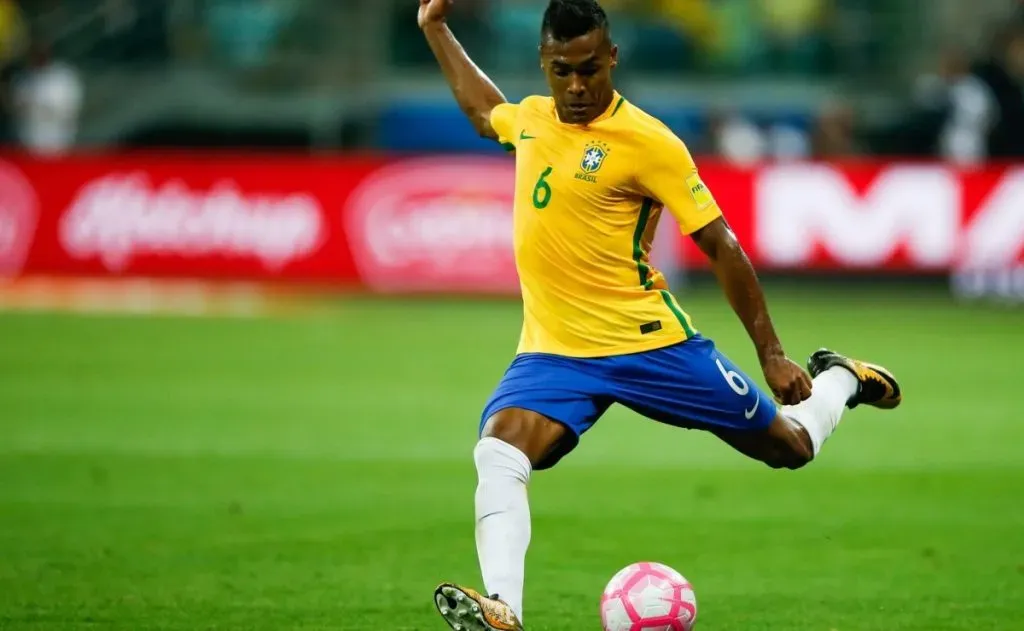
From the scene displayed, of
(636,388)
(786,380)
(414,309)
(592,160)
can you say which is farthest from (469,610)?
(414,309)

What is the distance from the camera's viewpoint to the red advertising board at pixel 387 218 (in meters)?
20.3

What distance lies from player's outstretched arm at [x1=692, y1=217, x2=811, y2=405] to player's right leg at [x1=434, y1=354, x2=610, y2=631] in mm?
595

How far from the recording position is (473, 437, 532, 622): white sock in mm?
5703

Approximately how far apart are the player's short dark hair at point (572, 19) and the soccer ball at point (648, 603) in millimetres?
1936

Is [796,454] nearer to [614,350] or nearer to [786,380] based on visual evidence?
[786,380]

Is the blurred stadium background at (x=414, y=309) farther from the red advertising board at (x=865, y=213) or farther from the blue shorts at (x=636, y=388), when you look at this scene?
the blue shorts at (x=636, y=388)

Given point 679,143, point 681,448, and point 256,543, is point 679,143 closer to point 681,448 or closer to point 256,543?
point 256,543

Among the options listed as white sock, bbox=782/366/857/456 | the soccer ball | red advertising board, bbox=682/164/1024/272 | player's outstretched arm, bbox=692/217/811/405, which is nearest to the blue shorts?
player's outstretched arm, bbox=692/217/811/405

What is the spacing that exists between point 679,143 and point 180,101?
67.9ft

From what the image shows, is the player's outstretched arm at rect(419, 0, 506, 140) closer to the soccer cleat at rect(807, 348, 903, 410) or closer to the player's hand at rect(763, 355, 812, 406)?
the player's hand at rect(763, 355, 812, 406)

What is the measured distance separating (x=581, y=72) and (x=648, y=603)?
1899 millimetres

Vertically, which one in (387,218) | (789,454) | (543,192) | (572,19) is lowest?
(387,218)

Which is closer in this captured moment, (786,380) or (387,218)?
(786,380)

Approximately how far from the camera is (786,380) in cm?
601
